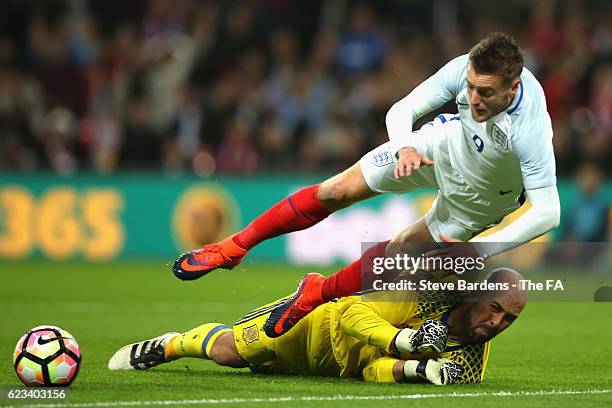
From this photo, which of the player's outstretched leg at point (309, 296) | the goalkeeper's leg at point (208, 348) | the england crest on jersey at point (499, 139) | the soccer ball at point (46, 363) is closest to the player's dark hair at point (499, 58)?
the england crest on jersey at point (499, 139)

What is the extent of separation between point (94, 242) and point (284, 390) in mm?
10582

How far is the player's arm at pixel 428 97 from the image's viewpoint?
700 centimetres

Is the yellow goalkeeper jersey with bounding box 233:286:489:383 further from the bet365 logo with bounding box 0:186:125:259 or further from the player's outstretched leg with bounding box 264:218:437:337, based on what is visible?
the bet365 logo with bounding box 0:186:125:259

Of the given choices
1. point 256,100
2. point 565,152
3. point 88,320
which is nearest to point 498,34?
point 88,320

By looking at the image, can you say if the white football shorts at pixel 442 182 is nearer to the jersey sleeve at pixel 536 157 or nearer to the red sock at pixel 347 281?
the red sock at pixel 347 281

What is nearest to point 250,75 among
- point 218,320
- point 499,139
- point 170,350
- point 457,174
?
point 218,320

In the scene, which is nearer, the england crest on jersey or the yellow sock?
the england crest on jersey

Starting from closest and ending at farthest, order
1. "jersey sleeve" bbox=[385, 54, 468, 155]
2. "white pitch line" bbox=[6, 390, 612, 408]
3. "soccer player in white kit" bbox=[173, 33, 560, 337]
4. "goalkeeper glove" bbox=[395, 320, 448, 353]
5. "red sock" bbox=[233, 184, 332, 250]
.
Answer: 1. "white pitch line" bbox=[6, 390, 612, 408]
2. "goalkeeper glove" bbox=[395, 320, 448, 353]
3. "soccer player in white kit" bbox=[173, 33, 560, 337]
4. "jersey sleeve" bbox=[385, 54, 468, 155]
5. "red sock" bbox=[233, 184, 332, 250]

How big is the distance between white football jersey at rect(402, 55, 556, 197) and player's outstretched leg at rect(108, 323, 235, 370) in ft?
6.22

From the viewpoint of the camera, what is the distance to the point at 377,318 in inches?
259

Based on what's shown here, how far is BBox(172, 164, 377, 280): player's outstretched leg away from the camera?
23.9 ft

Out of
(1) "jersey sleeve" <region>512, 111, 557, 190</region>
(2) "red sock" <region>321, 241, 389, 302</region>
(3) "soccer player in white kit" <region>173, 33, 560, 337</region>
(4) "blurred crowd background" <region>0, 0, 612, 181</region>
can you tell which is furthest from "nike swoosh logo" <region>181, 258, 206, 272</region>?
(4) "blurred crowd background" <region>0, 0, 612, 181</region>

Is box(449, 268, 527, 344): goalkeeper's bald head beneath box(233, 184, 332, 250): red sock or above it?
beneath

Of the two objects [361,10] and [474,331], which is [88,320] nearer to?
[474,331]
